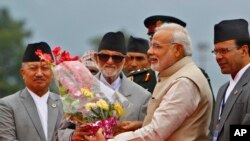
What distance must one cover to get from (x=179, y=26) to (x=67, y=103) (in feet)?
3.96

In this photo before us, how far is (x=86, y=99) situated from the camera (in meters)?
9.97

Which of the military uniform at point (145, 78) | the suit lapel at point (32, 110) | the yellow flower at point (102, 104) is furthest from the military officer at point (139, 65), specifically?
the yellow flower at point (102, 104)

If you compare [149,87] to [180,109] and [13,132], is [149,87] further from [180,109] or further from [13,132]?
[180,109]

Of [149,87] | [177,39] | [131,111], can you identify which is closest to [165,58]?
[177,39]

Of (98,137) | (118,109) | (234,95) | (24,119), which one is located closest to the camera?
(234,95)

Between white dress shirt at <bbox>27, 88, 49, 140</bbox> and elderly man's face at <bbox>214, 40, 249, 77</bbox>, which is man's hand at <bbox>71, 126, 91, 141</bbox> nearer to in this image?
elderly man's face at <bbox>214, 40, 249, 77</bbox>

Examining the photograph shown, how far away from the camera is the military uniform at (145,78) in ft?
39.5

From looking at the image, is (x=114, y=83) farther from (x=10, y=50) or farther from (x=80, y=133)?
(x=10, y=50)

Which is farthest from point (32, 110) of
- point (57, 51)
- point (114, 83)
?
point (57, 51)

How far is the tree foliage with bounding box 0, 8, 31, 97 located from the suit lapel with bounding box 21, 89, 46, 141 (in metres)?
59.9

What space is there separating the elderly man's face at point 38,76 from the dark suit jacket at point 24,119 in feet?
0.40

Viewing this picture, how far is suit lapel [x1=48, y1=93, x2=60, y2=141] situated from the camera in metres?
11.7

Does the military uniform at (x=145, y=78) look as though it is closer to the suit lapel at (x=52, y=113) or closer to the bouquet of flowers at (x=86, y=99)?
the suit lapel at (x=52, y=113)

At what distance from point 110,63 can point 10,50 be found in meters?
83.2
